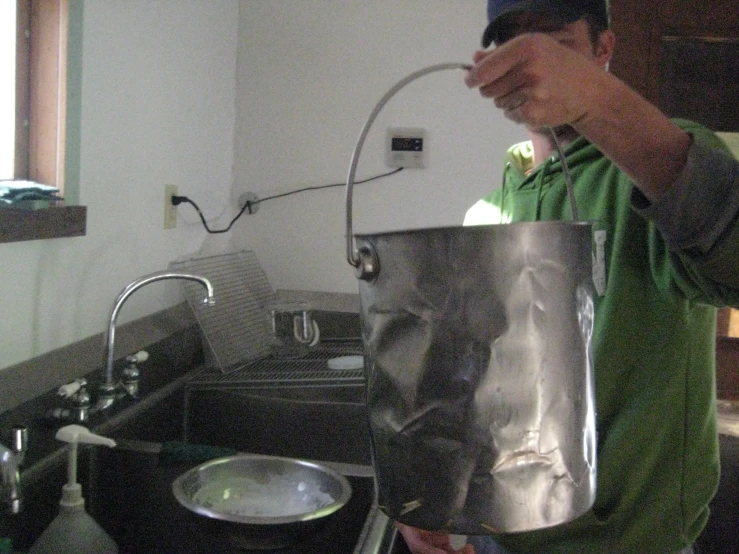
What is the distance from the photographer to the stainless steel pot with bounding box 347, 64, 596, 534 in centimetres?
53

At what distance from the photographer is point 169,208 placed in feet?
4.55

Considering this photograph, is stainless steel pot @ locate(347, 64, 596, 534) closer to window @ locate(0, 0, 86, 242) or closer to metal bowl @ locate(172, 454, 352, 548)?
metal bowl @ locate(172, 454, 352, 548)

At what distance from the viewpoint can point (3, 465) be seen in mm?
660

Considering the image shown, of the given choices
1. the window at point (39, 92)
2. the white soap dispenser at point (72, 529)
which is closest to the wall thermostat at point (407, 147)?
the window at point (39, 92)

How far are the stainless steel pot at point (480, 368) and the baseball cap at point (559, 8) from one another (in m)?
0.31

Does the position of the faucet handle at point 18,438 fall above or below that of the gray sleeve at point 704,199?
below

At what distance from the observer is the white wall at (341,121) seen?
167 cm

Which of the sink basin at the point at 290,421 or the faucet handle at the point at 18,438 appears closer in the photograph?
the faucet handle at the point at 18,438

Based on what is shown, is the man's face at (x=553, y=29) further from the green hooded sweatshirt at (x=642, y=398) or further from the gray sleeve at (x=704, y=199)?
the gray sleeve at (x=704, y=199)

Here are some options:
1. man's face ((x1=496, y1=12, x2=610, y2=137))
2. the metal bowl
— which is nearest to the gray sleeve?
man's face ((x1=496, y1=12, x2=610, y2=137))

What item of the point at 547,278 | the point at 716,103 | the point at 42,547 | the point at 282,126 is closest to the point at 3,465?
the point at 42,547

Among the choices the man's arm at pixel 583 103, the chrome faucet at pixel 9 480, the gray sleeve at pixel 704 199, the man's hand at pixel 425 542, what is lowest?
the man's hand at pixel 425 542

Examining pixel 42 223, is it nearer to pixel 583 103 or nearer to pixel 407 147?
pixel 583 103

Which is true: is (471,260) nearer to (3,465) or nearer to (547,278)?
(547,278)
